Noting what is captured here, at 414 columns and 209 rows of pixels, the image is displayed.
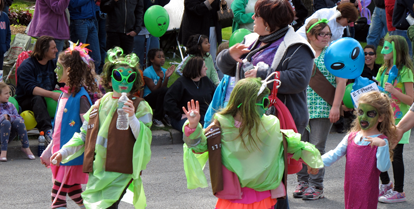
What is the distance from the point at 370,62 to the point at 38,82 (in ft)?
16.6

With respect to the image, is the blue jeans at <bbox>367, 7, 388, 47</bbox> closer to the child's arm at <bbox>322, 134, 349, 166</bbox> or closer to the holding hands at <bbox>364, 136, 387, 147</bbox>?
the child's arm at <bbox>322, 134, 349, 166</bbox>

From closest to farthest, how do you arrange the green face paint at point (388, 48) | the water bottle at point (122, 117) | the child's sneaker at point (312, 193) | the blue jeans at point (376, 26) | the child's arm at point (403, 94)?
the water bottle at point (122, 117) < the child's sneaker at point (312, 193) < the child's arm at point (403, 94) < the green face paint at point (388, 48) < the blue jeans at point (376, 26)

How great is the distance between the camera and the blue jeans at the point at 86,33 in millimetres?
8359

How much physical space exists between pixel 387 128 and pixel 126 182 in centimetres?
213

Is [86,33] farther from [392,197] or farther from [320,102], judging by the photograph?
[392,197]

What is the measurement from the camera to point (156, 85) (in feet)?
27.4

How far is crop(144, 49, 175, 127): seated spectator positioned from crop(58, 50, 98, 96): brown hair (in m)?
3.70

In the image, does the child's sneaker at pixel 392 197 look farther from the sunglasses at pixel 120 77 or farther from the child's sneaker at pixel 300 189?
the sunglasses at pixel 120 77

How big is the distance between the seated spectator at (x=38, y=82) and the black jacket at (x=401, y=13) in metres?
5.95

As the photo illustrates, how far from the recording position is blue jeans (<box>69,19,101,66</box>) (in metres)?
8.36

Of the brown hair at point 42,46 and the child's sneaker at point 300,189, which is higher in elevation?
the brown hair at point 42,46

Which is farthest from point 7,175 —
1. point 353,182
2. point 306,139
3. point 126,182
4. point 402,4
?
point 402,4

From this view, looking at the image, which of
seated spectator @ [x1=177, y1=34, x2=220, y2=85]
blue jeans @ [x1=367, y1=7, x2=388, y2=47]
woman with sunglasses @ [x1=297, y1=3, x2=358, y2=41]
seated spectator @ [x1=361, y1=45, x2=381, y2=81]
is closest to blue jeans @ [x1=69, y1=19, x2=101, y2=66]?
seated spectator @ [x1=177, y1=34, x2=220, y2=85]

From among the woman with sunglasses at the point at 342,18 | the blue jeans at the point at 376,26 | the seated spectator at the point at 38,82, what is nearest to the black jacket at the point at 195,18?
the woman with sunglasses at the point at 342,18
